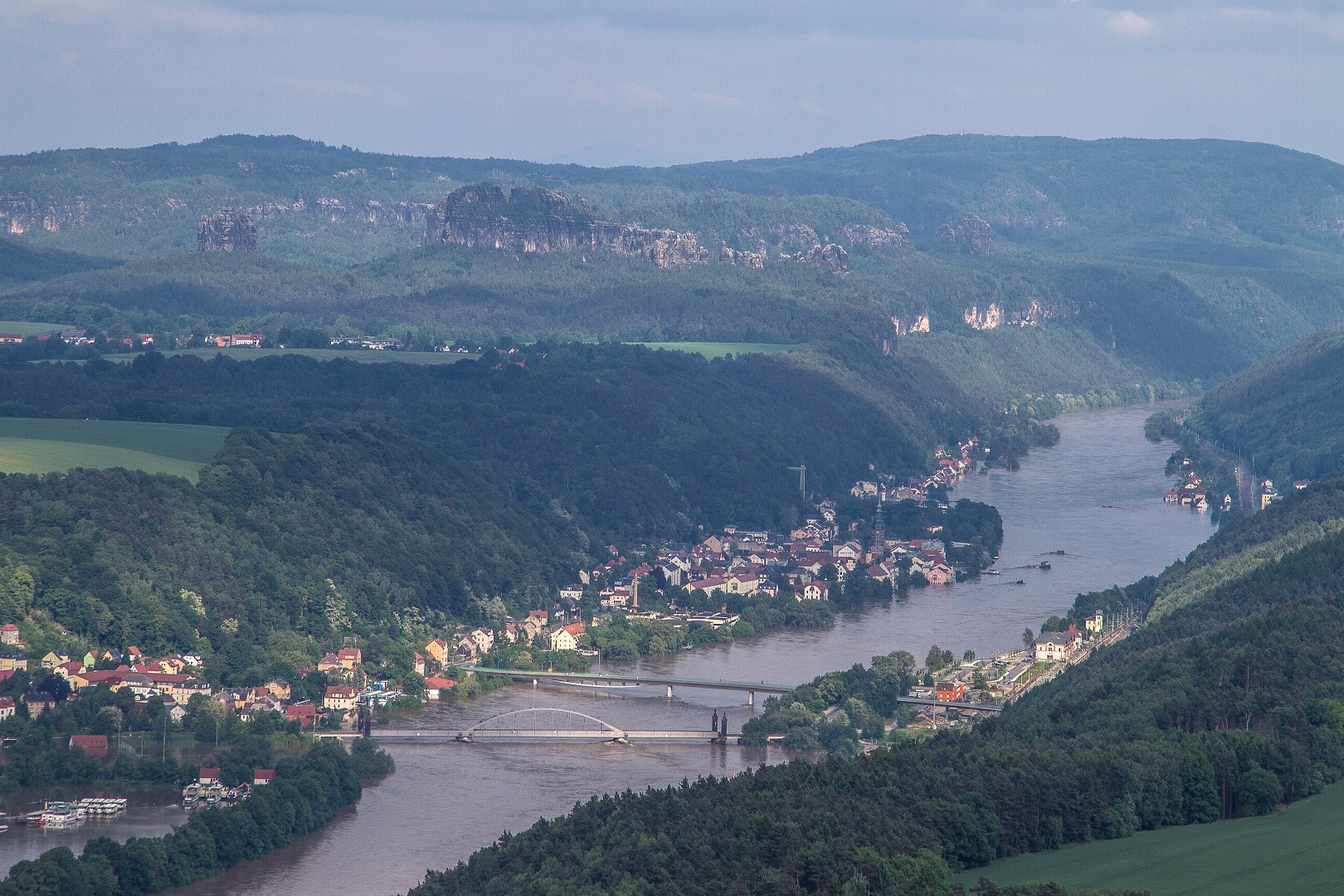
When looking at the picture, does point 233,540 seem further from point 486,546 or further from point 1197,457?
point 1197,457

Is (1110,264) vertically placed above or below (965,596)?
above

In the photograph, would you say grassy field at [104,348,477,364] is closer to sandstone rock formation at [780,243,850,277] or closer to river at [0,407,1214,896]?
river at [0,407,1214,896]

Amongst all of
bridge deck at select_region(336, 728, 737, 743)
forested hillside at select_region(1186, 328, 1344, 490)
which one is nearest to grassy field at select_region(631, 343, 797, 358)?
forested hillside at select_region(1186, 328, 1344, 490)

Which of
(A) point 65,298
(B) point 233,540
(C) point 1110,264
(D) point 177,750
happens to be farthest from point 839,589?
(C) point 1110,264

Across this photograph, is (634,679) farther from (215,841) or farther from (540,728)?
(215,841)

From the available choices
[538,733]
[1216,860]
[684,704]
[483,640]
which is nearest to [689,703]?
[684,704]

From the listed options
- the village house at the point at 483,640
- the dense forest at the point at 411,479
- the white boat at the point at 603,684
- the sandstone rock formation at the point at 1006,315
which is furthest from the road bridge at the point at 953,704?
the sandstone rock formation at the point at 1006,315
